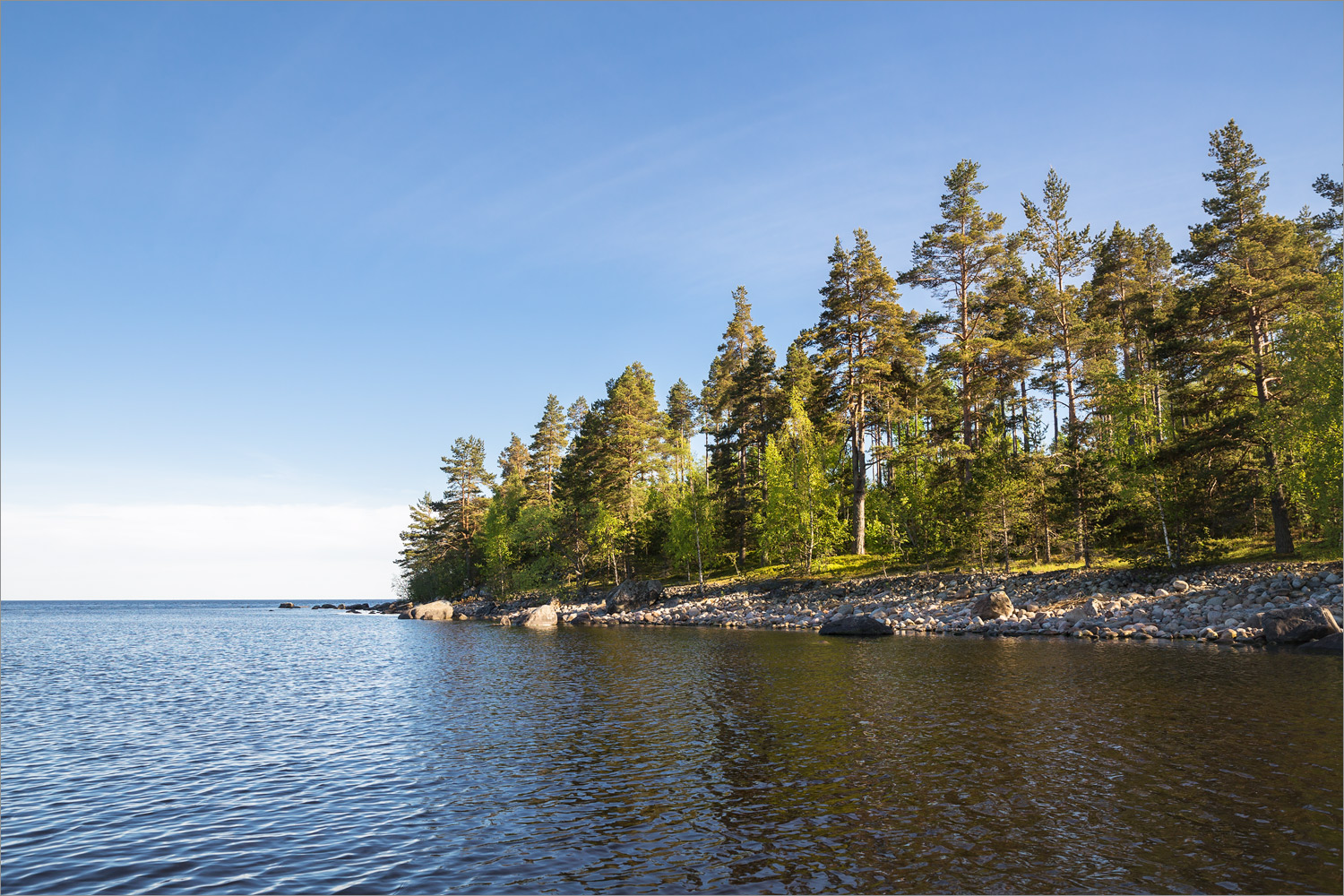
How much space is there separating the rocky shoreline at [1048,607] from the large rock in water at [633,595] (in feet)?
3.45

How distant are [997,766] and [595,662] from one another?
73.0ft

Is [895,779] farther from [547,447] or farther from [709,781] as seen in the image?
[547,447]

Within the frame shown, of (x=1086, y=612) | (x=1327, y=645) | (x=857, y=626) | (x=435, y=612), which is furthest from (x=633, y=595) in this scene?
(x=1327, y=645)

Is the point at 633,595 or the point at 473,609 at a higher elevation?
the point at 633,595

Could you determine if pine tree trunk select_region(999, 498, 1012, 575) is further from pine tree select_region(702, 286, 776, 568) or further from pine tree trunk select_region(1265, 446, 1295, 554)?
pine tree select_region(702, 286, 776, 568)

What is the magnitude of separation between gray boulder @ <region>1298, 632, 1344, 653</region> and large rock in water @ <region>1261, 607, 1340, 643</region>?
13.9 inches

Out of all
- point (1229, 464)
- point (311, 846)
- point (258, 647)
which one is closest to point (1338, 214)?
point (1229, 464)

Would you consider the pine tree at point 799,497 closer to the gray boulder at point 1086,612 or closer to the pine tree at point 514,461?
the gray boulder at point 1086,612

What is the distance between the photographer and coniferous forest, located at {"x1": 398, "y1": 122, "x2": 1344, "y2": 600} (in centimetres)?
3828

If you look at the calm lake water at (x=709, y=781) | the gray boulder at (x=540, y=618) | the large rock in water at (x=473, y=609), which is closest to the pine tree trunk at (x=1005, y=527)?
the calm lake water at (x=709, y=781)

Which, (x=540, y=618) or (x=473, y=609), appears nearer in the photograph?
(x=540, y=618)

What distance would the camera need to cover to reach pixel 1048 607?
40562mm

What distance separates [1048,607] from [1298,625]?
41.8 feet

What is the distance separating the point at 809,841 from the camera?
10.9m
